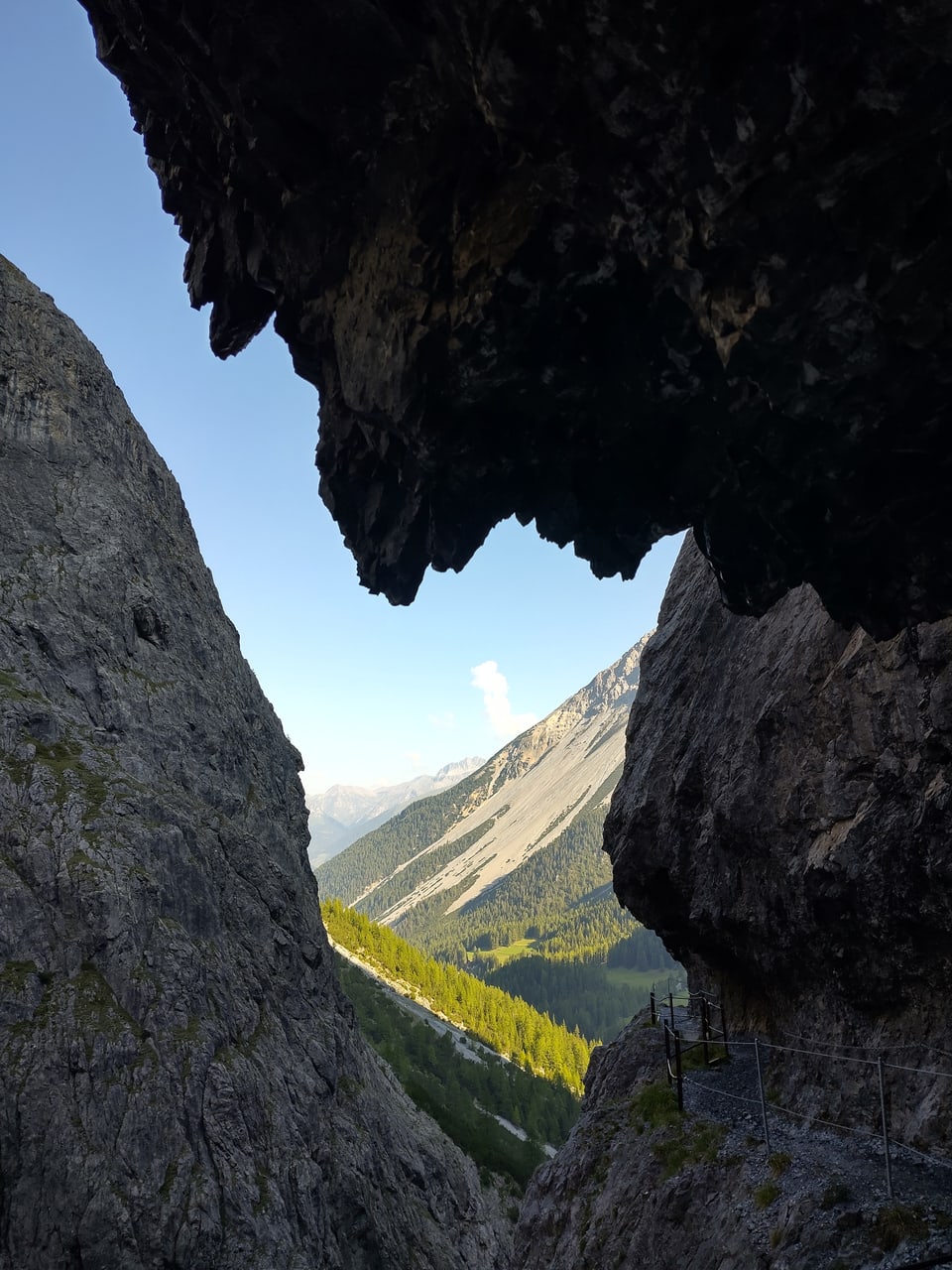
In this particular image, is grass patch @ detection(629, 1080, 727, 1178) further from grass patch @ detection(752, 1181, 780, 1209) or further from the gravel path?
grass patch @ detection(752, 1181, 780, 1209)

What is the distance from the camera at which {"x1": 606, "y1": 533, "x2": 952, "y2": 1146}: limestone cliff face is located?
1847cm

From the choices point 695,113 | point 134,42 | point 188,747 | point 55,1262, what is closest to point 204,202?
point 134,42

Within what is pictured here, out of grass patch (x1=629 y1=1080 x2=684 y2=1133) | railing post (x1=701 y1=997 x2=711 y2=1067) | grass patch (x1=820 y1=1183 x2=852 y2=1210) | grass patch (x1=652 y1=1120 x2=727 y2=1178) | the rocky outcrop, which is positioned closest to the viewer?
grass patch (x1=820 y1=1183 x2=852 y2=1210)

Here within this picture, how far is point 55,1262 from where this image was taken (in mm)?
34406

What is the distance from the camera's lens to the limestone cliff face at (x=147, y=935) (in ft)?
124

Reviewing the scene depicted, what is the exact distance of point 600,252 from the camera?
17.1 meters

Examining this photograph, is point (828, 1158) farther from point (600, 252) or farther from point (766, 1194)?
point (600, 252)

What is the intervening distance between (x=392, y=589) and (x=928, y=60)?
22.1 metres

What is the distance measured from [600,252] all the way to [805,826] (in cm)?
1715

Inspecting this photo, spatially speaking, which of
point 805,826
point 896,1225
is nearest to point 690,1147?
point 896,1225

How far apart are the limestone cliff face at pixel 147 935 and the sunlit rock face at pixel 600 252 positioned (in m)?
34.4

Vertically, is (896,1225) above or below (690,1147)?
above

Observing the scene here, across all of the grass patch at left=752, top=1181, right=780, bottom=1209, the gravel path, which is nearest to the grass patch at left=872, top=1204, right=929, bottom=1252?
the gravel path

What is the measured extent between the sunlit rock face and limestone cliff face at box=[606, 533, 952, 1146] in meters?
2.85
